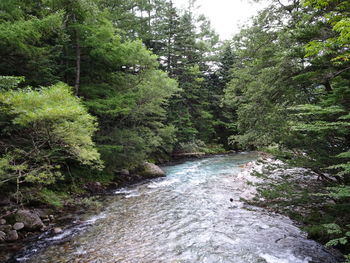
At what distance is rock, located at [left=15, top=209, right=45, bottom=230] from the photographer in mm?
6582

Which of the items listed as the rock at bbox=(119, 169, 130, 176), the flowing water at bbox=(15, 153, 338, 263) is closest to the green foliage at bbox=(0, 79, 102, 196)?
the flowing water at bbox=(15, 153, 338, 263)

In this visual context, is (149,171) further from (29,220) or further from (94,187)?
(29,220)

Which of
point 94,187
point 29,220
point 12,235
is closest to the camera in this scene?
point 12,235

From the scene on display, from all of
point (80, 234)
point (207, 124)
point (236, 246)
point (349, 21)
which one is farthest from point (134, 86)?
point (207, 124)

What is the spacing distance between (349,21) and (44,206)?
9.45 metres

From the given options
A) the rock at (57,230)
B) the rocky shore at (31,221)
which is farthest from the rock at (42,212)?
the rock at (57,230)

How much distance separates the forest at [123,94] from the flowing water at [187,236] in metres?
1.21

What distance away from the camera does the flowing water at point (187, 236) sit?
4.95 meters

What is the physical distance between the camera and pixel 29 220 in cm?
671

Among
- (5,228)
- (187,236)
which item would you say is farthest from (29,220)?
(187,236)

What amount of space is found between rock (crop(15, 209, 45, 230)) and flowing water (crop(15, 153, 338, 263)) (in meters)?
0.96

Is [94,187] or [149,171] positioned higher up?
[149,171]

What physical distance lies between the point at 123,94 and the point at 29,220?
795 centimetres

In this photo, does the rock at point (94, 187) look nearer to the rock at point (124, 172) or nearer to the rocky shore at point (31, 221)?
the rocky shore at point (31, 221)
